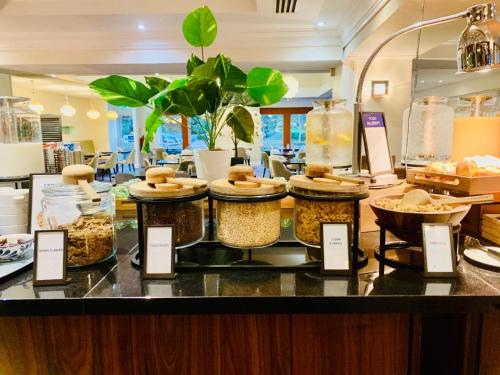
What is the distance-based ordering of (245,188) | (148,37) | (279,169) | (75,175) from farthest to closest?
(279,169)
(148,37)
(75,175)
(245,188)

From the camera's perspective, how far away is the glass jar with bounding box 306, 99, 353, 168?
1412mm

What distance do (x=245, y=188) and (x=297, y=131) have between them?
1185 centimetres

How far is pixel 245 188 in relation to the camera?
2.90 feet

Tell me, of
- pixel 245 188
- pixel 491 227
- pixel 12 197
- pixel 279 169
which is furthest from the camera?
pixel 279 169

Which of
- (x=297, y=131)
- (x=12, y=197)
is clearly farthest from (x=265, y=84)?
(x=297, y=131)

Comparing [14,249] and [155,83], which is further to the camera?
[155,83]

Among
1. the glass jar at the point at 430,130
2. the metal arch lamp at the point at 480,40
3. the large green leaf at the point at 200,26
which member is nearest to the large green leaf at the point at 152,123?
the large green leaf at the point at 200,26

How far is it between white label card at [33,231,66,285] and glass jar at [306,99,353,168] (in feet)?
3.00

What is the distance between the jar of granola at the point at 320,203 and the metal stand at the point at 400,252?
11cm

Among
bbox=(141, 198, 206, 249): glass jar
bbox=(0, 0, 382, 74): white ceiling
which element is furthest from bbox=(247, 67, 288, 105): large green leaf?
bbox=(0, 0, 382, 74): white ceiling

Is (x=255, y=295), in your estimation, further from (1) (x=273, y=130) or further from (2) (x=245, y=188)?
(1) (x=273, y=130)

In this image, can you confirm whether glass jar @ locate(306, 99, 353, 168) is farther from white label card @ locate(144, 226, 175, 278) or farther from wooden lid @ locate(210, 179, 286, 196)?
white label card @ locate(144, 226, 175, 278)

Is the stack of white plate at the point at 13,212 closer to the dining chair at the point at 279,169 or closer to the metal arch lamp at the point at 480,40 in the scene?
the metal arch lamp at the point at 480,40

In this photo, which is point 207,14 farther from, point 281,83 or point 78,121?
point 78,121
